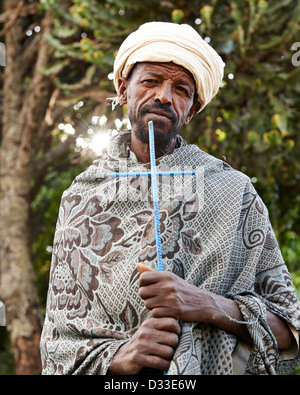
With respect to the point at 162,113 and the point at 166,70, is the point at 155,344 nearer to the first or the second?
the point at 162,113

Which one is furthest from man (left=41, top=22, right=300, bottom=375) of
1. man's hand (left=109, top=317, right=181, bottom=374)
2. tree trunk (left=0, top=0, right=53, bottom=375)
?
tree trunk (left=0, top=0, right=53, bottom=375)

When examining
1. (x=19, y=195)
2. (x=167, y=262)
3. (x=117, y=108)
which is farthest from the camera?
(x=19, y=195)

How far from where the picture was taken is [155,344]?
1.58 meters

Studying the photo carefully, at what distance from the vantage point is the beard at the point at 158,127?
195cm

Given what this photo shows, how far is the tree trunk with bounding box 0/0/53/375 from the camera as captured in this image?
5.35 meters

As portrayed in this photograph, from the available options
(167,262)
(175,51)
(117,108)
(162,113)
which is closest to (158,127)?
(162,113)

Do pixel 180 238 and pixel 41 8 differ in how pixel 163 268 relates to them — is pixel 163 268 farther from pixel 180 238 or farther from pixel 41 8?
pixel 41 8

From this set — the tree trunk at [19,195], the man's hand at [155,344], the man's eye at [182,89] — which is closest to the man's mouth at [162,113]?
the man's eye at [182,89]

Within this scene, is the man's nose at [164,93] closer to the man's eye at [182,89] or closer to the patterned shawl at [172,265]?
the man's eye at [182,89]

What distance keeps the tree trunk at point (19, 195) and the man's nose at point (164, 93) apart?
3976 millimetres

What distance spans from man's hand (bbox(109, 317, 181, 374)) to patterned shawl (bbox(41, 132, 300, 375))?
4 centimetres

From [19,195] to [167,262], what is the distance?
4377 millimetres

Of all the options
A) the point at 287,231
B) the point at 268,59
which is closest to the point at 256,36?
the point at 268,59

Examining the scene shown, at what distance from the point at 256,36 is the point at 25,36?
3475mm
